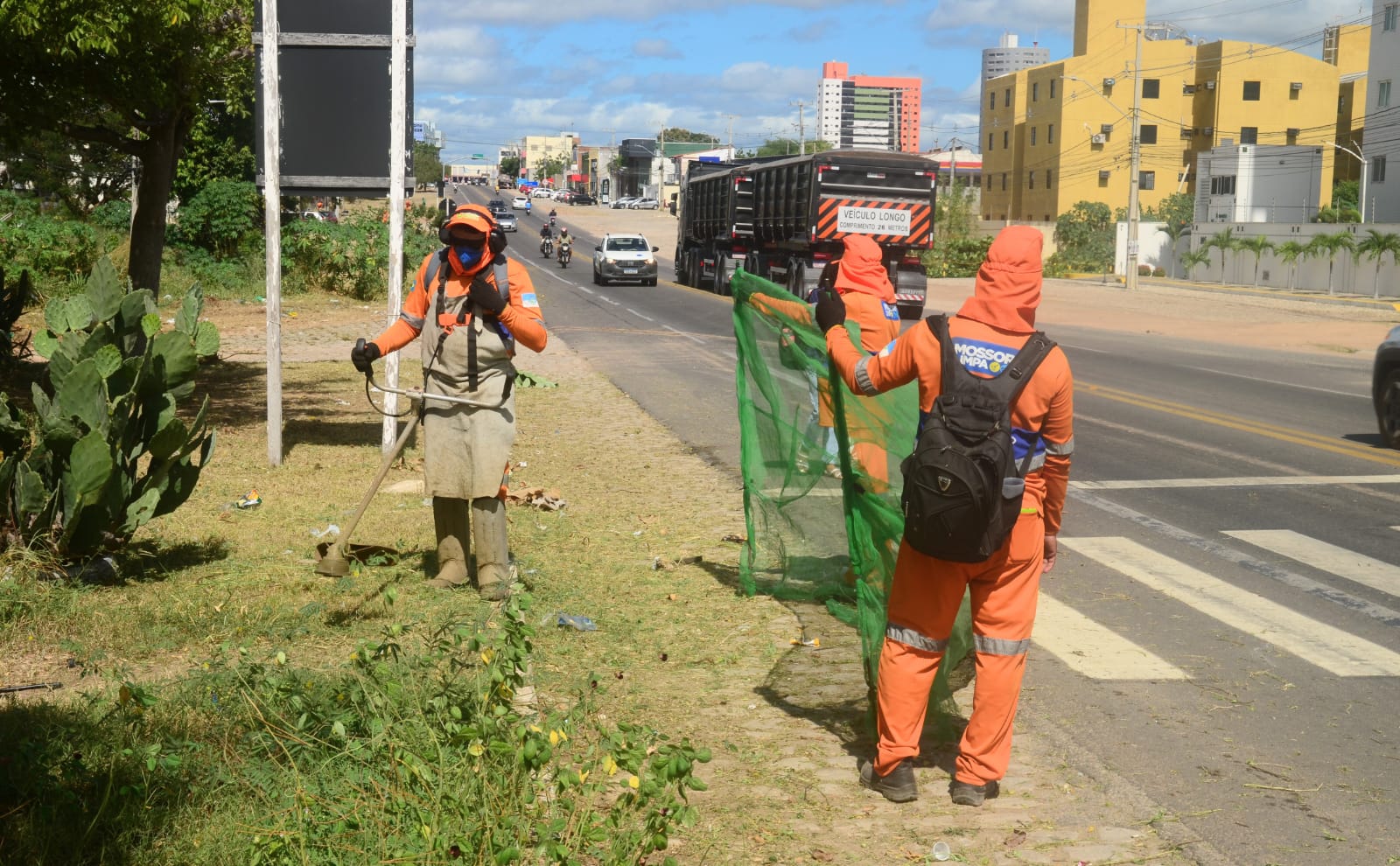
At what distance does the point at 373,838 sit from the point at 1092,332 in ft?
97.3

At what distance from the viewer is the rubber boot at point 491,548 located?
691cm

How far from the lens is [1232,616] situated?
7230 millimetres

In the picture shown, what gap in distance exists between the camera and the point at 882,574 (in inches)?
209

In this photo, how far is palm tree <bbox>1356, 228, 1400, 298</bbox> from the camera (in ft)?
149

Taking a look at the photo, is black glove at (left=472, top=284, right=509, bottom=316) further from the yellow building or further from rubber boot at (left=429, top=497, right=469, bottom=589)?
the yellow building

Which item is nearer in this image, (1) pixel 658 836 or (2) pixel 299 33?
(1) pixel 658 836

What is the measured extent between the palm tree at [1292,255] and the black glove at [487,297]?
5056 centimetres

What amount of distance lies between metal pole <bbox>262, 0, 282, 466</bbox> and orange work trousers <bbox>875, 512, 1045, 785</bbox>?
23.5 ft

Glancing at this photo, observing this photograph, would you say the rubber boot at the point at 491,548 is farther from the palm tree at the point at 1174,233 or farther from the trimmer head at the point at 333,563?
the palm tree at the point at 1174,233

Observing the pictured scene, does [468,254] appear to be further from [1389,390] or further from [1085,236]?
[1085,236]

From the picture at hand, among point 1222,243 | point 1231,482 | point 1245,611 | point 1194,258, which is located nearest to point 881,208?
point 1231,482

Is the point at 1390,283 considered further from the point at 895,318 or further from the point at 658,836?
the point at 658,836

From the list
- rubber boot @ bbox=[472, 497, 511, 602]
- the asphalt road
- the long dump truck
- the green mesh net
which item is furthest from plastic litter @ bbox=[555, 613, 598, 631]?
the long dump truck

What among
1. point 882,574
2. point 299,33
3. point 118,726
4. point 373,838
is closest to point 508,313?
point 882,574
